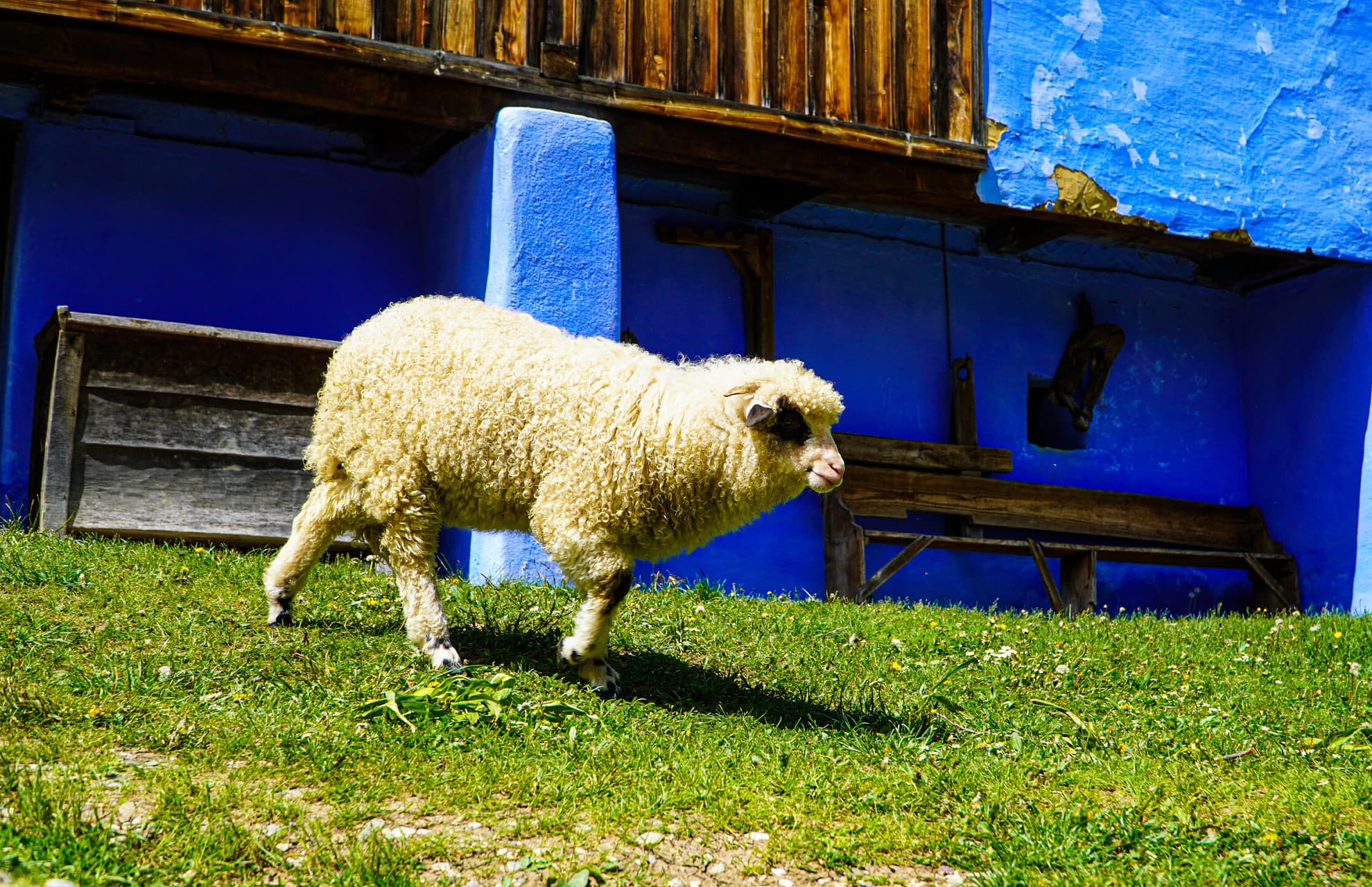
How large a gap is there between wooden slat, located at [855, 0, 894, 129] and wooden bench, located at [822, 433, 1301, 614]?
2433 millimetres

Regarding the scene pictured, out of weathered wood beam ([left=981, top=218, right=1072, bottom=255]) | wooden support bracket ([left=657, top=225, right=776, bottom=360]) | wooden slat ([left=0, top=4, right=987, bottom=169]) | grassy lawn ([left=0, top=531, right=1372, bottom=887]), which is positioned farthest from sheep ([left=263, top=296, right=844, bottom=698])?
weathered wood beam ([left=981, top=218, right=1072, bottom=255])

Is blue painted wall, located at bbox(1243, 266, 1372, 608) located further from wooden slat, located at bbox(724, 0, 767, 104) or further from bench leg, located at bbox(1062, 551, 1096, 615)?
wooden slat, located at bbox(724, 0, 767, 104)

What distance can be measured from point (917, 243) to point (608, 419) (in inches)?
251

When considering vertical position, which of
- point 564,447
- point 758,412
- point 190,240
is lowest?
point 564,447

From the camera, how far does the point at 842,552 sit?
31.5 feet

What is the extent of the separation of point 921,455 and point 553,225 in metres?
3.87

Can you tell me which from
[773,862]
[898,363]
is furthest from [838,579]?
[773,862]

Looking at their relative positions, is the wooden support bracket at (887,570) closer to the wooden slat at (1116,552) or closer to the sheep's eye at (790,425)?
the wooden slat at (1116,552)

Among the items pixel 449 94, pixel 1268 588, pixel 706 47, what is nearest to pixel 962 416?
pixel 1268 588

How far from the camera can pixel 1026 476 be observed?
35.9 feet

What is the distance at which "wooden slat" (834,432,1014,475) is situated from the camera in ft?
33.1

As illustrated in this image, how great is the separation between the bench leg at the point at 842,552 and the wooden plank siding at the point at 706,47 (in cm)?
270

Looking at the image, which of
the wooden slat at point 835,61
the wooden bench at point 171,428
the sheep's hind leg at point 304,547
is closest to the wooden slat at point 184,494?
the wooden bench at point 171,428

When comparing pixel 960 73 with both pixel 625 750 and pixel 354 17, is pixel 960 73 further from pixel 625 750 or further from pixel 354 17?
pixel 625 750
